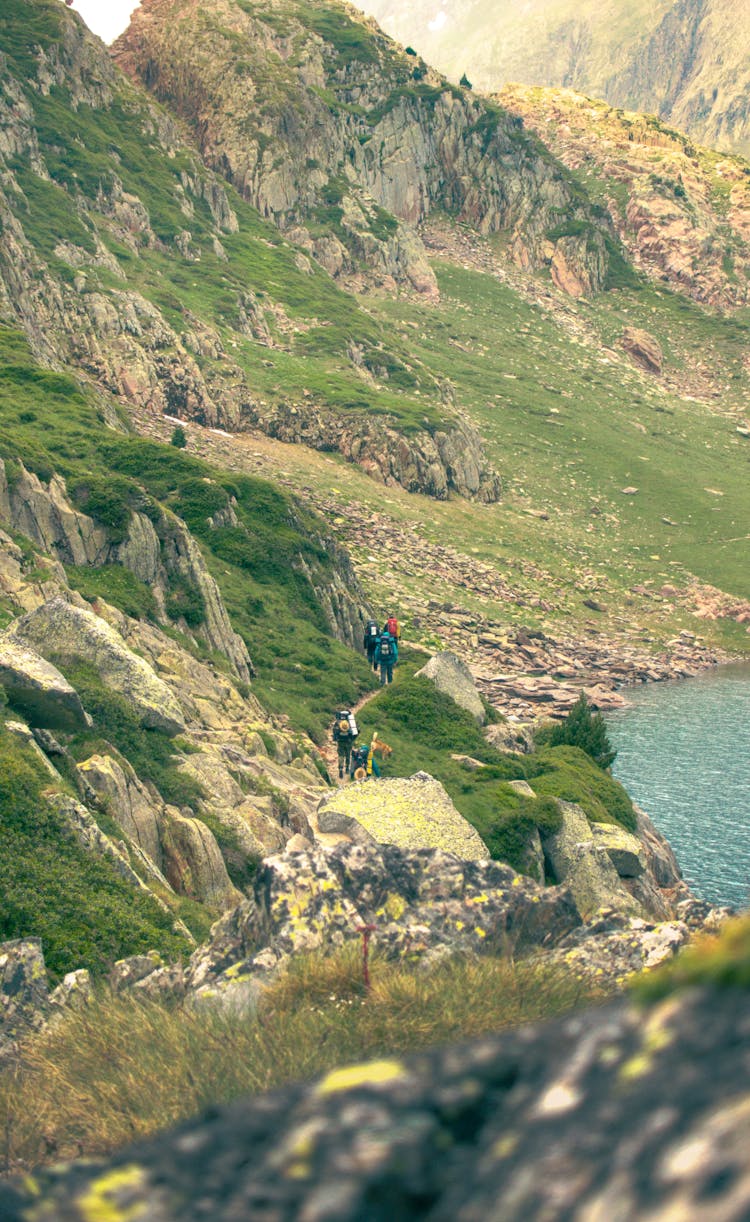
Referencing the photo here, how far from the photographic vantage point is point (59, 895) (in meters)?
16.1

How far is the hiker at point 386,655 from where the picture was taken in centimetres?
5201

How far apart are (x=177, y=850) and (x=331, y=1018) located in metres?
12.9

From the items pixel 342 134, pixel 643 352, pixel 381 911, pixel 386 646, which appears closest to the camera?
pixel 381 911

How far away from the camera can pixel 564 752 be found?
47781 mm

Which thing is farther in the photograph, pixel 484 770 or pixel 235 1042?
pixel 484 770

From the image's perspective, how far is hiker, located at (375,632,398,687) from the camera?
171 ft

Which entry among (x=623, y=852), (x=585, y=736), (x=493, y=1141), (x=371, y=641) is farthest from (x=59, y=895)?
(x=371, y=641)

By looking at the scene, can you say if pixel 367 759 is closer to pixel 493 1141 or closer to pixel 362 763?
pixel 362 763

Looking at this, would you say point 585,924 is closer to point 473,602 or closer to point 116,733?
point 116,733

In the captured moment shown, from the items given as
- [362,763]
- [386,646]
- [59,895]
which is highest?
[59,895]

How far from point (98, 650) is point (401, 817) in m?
9.40

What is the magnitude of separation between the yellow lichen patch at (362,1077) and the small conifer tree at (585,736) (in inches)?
1864

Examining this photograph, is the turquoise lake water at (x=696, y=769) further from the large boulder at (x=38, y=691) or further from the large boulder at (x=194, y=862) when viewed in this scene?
the large boulder at (x=38, y=691)

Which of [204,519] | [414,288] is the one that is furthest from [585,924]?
[414,288]
